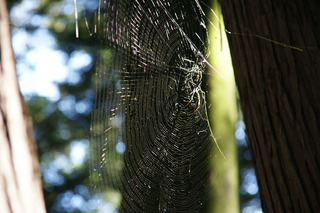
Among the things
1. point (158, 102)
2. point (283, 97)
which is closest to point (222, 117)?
point (158, 102)

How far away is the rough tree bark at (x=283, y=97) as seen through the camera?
2.27 feet

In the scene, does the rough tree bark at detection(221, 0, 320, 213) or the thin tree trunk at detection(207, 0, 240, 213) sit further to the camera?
the thin tree trunk at detection(207, 0, 240, 213)

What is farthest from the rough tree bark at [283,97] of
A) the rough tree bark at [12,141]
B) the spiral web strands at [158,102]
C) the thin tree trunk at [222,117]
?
the thin tree trunk at [222,117]

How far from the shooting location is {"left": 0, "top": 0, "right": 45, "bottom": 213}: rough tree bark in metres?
0.36

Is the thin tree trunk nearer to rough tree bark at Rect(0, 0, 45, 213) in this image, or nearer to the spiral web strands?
the spiral web strands

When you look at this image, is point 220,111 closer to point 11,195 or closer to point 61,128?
point 11,195

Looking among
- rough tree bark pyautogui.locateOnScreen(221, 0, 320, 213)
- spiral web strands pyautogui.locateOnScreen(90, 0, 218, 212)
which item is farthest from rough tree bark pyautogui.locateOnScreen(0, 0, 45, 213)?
spiral web strands pyautogui.locateOnScreen(90, 0, 218, 212)

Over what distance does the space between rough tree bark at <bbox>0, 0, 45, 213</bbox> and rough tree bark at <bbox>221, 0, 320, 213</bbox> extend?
0.50m

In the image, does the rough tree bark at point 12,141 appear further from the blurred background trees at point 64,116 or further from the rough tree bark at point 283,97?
the blurred background trees at point 64,116

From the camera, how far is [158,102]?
75.0 inches

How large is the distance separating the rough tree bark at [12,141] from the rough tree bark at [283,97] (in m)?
A: 0.50

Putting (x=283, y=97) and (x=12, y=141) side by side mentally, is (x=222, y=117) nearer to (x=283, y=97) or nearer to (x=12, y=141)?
(x=283, y=97)

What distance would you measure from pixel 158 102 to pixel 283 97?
1218 millimetres

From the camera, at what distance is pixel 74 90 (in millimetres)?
6402
